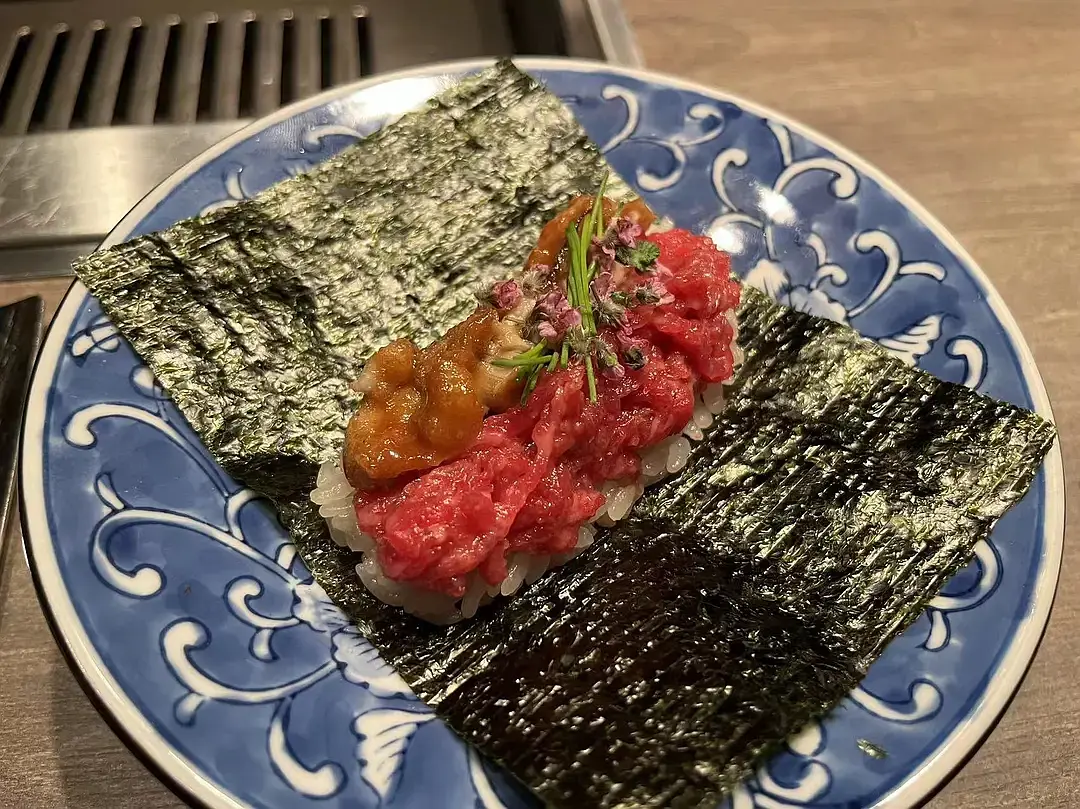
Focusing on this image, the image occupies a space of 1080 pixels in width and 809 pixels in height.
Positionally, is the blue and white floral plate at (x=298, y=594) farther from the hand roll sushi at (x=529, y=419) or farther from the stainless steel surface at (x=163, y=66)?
the stainless steel surface at (x=163, y=66)

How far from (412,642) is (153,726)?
467mm

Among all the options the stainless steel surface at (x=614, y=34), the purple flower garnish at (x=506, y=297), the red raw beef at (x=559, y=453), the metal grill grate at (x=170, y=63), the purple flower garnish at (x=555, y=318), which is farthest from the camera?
the stainless steel surface at (x=614, y=34)

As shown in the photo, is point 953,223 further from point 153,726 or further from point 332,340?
point 153,726

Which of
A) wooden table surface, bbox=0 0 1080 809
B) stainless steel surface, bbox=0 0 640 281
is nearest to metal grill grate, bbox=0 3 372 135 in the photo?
stainless steel surface, bbox=0 0 640 281

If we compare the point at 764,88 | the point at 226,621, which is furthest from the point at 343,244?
the point at 764,88

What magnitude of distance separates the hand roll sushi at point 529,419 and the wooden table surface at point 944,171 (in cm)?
72

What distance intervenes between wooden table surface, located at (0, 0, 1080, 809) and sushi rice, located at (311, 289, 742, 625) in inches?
24.1

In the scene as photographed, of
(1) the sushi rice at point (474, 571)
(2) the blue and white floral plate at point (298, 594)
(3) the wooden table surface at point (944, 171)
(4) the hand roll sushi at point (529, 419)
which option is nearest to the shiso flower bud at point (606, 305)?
(4) the hand roll sushi at point (529, 419)

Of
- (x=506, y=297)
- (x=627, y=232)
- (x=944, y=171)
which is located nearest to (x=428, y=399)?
(x=506, y=297)

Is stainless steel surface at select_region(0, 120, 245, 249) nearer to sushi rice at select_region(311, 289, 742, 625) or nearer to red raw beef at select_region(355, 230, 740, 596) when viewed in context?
sushi rice at select_region(311, 289, 742, 625)

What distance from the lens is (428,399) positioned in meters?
1.56

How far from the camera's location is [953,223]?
2.70m

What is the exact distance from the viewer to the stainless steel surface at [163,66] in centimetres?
246

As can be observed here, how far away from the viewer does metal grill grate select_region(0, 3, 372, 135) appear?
2.71m
